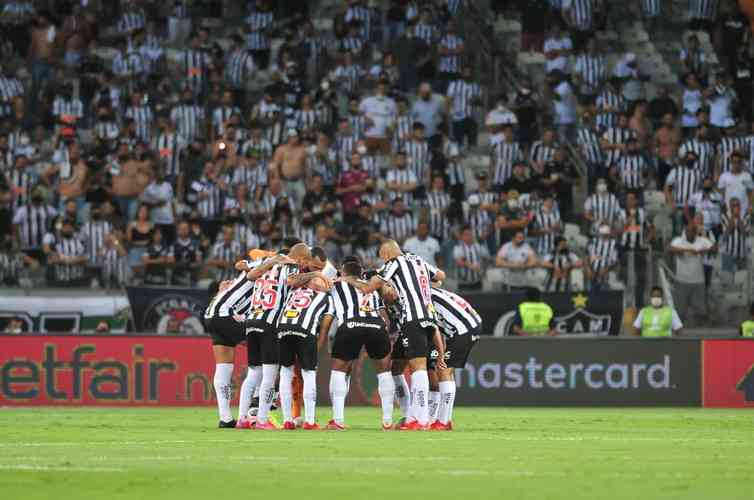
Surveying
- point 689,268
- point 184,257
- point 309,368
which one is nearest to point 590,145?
point 689,268

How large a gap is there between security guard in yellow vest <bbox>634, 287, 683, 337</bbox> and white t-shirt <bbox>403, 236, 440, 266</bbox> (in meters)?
3.71

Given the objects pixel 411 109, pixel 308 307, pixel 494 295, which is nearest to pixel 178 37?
pixel 411 109

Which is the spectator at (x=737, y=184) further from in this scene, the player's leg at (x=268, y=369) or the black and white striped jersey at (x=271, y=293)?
the player's leg at (x=268, y=369)

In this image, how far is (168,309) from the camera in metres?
28.4

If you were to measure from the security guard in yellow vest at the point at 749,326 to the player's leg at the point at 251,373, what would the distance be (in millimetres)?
11386

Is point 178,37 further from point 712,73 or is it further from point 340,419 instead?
point 340,419

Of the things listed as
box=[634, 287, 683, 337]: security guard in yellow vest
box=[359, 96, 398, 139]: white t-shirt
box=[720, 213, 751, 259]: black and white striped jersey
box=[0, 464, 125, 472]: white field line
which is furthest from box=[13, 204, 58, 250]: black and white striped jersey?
box=[0, 464, 125, 472]: white field line

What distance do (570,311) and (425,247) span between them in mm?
2774

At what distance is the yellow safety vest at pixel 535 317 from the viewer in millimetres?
28375

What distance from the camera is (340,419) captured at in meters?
19.0

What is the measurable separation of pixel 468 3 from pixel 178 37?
6296 mm

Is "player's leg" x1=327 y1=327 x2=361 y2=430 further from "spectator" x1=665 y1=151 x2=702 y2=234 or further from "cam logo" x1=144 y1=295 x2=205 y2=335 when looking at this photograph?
"spectator" x1=665 y1=151 x2=702 y2=234

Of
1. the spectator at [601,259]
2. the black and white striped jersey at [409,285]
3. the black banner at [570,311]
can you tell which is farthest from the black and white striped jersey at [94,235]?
the black and white striped jersey at [409,285]

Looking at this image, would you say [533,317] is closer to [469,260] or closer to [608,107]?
[469,260]
